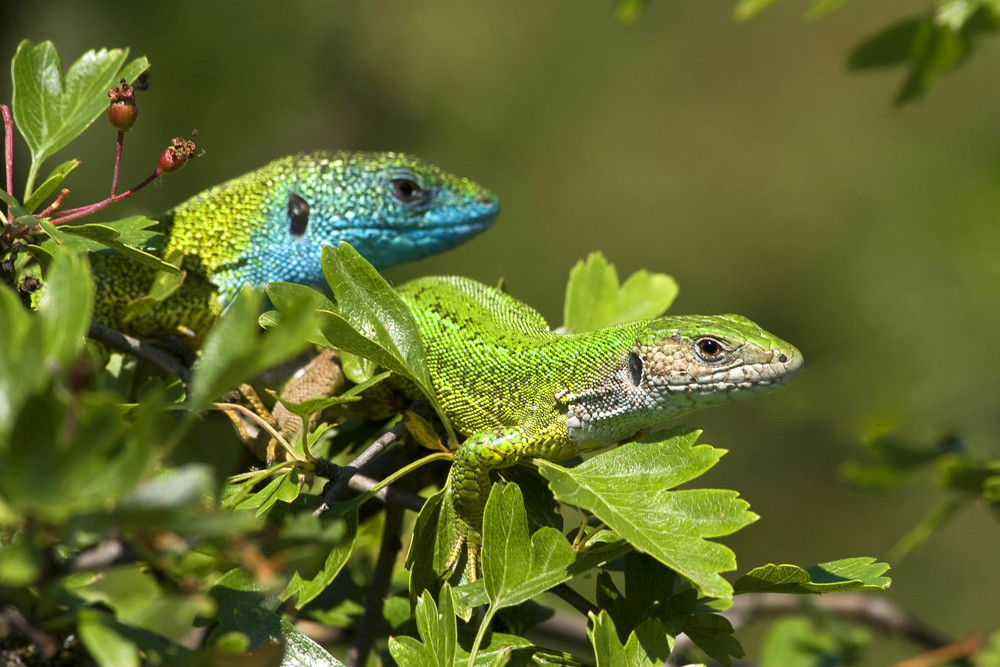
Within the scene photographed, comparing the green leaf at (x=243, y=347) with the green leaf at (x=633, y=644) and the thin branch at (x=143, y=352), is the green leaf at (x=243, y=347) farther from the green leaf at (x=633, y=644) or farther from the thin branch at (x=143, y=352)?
the thin branch at (x=143, y=352)

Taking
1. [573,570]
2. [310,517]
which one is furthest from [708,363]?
[310,517]

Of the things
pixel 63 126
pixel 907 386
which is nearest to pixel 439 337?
pixel 63 126

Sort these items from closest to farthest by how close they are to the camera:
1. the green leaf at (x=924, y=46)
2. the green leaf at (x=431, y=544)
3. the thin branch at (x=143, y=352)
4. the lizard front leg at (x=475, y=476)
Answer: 1. the green leaf at (x=431, y=544)
2. the lizard front leg at (x=475, y=476)
3. the thin branch at (x=143, y=352)
4. the green leaf at (x=924, y=46)

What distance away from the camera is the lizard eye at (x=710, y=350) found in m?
2.10

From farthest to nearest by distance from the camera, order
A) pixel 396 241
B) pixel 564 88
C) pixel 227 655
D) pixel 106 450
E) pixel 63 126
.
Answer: pixel 564 88
pixel 396 241
pixel 63 126
pixel 227 655
pixel 106 450

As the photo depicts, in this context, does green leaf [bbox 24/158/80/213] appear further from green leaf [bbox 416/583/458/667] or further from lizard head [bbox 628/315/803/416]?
lizard head [bbox 628/315/803/416]

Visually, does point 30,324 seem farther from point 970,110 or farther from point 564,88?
point 564,88

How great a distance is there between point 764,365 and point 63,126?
178 centimetres

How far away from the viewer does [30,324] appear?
3.38 feet

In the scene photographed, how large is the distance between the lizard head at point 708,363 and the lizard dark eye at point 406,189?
1206 millimetres

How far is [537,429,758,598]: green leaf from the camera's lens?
1.53 metres

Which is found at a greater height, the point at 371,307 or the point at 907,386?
the point at 371,307

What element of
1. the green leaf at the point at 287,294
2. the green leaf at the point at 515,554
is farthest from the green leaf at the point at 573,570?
the green leaf at the point at 287,294

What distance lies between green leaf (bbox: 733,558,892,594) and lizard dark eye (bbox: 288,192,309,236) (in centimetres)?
188
